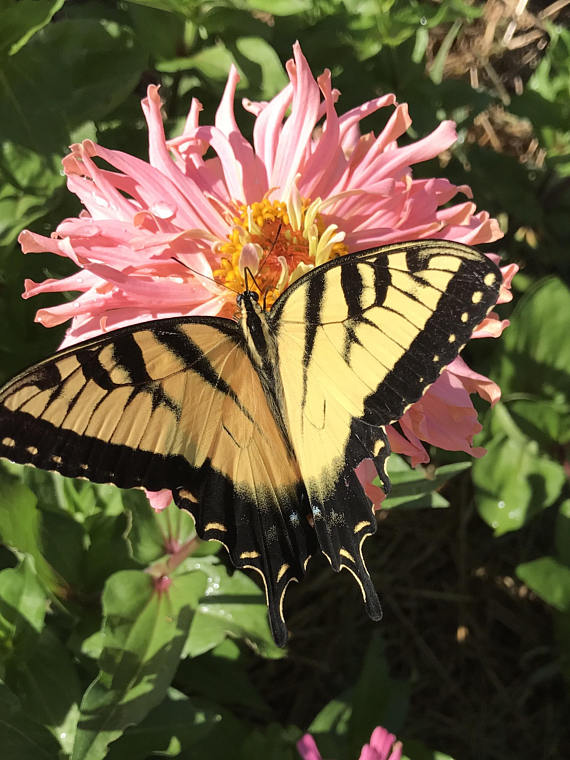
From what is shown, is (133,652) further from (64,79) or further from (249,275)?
(64,79)

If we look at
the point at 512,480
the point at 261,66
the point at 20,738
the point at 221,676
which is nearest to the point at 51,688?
A: the point at 20,738

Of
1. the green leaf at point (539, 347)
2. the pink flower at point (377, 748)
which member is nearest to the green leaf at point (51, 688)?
the pink flower at point (377, 748)

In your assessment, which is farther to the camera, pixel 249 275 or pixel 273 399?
pixel 249 275

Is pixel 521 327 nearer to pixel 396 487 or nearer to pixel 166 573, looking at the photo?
pixel 396 487

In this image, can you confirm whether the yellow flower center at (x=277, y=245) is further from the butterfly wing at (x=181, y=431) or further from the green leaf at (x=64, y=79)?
the green leaf at (x=64, y=79)

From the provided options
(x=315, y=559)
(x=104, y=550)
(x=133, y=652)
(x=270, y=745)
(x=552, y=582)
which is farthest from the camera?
(x=315, y=559)
